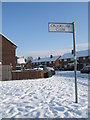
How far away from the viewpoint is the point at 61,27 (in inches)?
236

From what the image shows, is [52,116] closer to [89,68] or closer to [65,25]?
[65,25]

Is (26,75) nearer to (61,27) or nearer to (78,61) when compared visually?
(61,27)

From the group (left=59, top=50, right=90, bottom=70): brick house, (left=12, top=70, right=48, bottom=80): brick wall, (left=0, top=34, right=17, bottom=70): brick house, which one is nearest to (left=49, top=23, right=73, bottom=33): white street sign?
(left=12, top=70, right=48, bottom=80): brick wall

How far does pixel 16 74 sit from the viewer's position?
19344mm

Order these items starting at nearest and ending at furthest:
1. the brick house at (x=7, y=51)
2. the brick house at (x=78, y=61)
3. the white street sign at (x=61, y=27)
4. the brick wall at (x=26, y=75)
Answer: the white street sign at (x=61, y=27), the brick wall at (x=26, y=75), the brick house at (x=7, y=51), the brick house at (x=78, y=61)

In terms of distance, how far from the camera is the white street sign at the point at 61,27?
5.86m

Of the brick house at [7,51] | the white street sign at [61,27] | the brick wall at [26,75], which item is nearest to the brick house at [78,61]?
the brick house at [7,51]

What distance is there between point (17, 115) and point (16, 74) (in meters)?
14.8

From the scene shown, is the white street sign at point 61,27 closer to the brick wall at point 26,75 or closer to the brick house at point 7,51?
the brick wall at point 26,75

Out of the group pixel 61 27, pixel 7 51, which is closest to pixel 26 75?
pixel 7 51

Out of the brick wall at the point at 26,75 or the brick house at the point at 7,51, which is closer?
the brick wall at the point at 26,75

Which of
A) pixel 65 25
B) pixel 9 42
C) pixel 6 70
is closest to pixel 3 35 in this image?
pixel 9 42

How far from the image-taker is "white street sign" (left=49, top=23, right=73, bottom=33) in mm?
5858

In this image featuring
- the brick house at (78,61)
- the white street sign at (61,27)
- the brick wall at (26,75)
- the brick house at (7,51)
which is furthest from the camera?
the brick house at (78,61)
